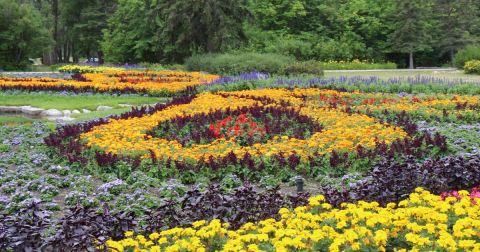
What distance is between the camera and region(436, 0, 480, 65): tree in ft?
129

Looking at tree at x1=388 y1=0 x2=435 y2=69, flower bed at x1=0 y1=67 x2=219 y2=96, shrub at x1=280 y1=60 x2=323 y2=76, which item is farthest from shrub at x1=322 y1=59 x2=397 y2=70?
flower bed at x1=0 y1=67 x2=219 y2=96

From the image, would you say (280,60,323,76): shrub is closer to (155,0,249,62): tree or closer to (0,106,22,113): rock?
(155,0,249,62): tree

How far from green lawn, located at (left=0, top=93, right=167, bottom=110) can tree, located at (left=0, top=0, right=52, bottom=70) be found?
1992cm

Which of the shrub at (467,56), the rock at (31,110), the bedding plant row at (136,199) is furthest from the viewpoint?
the shrub at (467,56)

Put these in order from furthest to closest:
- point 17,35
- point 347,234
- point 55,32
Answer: point 55,32, point 17,35, point 347,234

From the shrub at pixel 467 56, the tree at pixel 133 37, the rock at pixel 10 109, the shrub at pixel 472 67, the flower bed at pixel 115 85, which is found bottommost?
the rock at pixel 10 109

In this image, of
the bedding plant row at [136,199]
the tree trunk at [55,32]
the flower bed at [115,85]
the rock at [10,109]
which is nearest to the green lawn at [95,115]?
the rock at [10,109]

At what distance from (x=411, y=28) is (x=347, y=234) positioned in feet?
121

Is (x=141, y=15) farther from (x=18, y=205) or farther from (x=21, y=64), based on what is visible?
(x=18, y=205)

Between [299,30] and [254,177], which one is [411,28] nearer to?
[299,30]

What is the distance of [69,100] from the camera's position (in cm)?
1628

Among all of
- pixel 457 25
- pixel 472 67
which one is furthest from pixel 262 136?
pixel 457 25

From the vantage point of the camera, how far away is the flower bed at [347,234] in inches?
148

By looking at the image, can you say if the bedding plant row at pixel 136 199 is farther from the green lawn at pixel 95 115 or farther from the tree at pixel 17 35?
the tree at pixel 17 35
